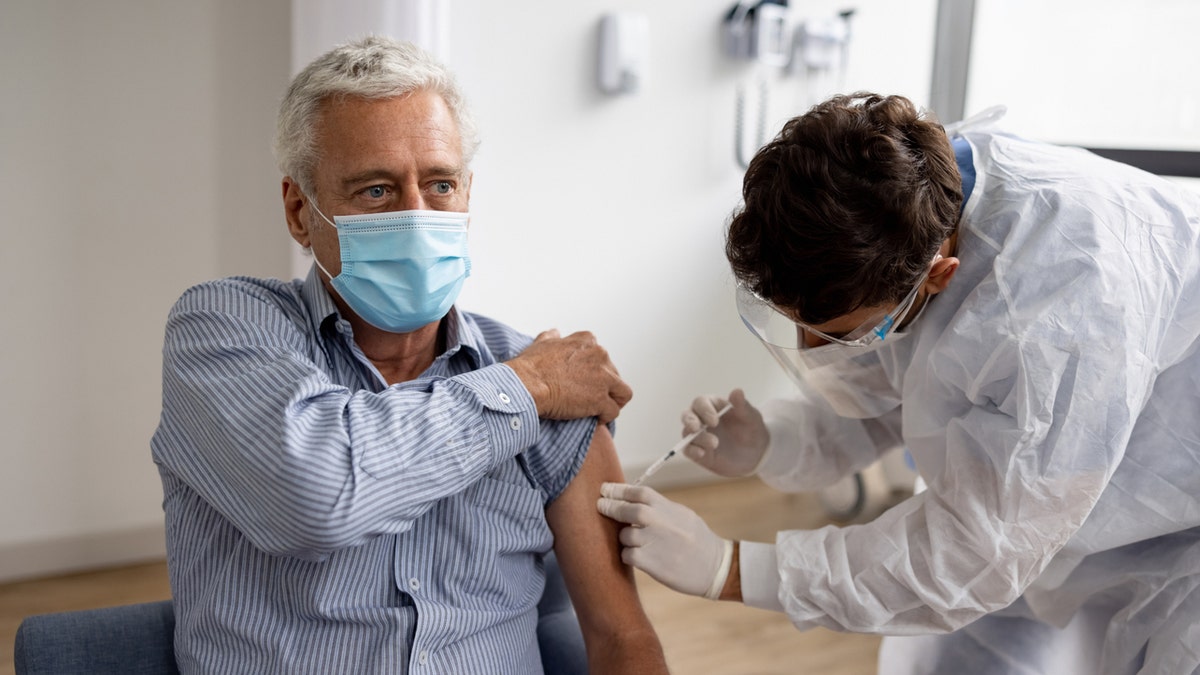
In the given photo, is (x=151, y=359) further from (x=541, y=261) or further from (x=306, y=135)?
(x=306, y=135)

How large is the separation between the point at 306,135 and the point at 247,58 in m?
1.34

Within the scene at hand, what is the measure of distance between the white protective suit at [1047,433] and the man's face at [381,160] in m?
0.74

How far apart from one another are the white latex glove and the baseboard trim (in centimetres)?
165

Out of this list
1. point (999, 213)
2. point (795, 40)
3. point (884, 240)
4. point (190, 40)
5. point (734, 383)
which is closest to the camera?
point (884, 240)

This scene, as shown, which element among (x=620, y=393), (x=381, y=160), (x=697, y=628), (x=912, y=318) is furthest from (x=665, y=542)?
(x=697, y=628)

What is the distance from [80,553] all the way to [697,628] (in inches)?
67.3

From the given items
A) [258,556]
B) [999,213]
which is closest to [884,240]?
[999,213]

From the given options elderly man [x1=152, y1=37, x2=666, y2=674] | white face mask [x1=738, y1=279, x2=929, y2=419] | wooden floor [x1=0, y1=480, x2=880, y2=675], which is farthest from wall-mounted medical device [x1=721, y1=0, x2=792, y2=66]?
elderly man [x1=152, y1=37, x2=666, y2=674]

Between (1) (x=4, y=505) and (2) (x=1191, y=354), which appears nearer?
(2) (x=1191, y=354)

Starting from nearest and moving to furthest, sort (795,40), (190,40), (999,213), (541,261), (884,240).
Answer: (884,240) → (999,213) → (190,40) → (541,261) → (795,40)

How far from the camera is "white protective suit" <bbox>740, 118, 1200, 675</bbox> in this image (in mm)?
1234

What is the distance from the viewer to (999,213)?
132 centimetres

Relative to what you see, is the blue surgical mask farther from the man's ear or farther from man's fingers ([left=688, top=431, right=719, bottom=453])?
man's fingers ([left=688, top=431, right=719, bottom=453])

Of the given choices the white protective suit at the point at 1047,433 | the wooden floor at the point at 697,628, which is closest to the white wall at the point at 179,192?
the wooden floor at the point at 697,628
